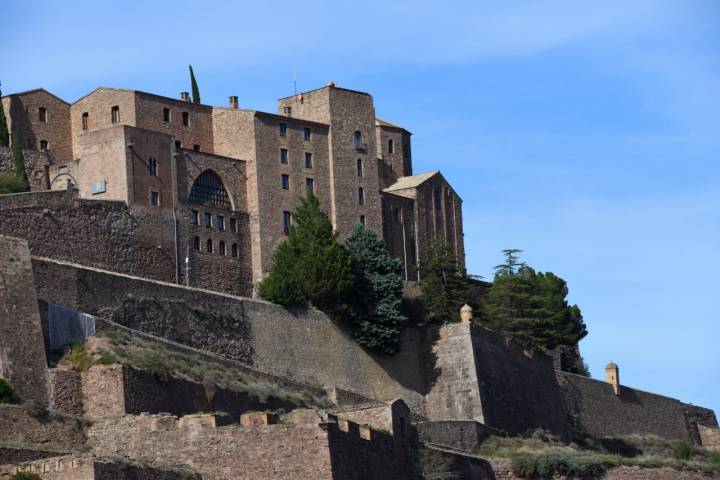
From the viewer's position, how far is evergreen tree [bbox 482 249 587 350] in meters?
68.9

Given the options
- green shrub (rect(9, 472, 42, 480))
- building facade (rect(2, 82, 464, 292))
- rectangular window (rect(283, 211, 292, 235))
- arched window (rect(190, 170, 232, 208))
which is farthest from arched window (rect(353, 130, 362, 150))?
green shrub (rect(9, 472, 42, 480))

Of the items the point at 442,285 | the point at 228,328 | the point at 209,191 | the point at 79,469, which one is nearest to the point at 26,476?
the point at 79,469

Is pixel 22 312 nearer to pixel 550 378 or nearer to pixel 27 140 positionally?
pixel 27 140

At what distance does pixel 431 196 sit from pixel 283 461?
35990mm

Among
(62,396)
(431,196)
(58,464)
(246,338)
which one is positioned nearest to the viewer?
(58,464)

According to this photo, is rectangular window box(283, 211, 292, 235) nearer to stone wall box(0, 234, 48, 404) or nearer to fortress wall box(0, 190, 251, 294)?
fortress wall box(0, 190, 251, 294)

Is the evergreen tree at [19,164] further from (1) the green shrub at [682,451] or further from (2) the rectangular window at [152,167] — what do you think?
(1) the green shrub at [682,451]

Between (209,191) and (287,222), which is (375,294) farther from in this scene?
(209,191)

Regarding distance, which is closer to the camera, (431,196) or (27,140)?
(27,140)

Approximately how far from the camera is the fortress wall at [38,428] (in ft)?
136

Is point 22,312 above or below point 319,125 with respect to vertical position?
below

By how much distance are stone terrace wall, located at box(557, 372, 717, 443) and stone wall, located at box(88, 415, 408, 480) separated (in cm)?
3018

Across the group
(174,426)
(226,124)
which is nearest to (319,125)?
(226,124)

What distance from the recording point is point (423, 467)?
42.3 meters
